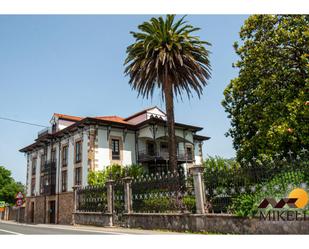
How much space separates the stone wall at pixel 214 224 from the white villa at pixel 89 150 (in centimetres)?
1314

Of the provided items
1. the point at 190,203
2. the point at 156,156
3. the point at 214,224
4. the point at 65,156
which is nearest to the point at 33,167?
the point at 65,156

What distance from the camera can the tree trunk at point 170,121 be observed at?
2061 cm

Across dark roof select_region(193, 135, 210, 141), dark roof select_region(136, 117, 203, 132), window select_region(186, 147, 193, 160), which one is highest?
dark roof select_region(136, 117, 203, 132)

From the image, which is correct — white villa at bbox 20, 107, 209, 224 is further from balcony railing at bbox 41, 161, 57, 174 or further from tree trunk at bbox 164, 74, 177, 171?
tree trunk at bbox 164, 74, 177, 171

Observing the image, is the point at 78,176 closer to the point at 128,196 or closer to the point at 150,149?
the point at 150,149

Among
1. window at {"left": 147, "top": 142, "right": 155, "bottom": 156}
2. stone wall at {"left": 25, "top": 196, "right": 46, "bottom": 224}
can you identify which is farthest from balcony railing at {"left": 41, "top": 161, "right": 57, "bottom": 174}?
window at {"left": 147, "top": 142, "right": 155, "bottom": 156}

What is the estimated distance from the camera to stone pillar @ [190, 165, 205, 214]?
12289mm

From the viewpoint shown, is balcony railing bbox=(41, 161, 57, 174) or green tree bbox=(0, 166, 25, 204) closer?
balcony railing bbox=(41, 161, 57, 174)

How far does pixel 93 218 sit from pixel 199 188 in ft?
30.6

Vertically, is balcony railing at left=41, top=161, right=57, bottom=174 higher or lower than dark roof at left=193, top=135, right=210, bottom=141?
lower

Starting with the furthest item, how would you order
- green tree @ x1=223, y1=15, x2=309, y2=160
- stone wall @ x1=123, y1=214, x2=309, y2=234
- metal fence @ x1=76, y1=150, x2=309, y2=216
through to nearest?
green tree @ x1=223, y1=15, x2=309, y2=160 < metal fence @ x1=76, y1=150, x2=309, y2=216 < stone wall @ x1=123, y1=214, x2=309, y2=234

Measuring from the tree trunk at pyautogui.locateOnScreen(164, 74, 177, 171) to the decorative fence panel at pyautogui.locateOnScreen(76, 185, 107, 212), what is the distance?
482 cm

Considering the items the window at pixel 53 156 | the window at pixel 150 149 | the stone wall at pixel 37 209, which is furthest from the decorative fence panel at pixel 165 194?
the stone wall at pixel 37 209

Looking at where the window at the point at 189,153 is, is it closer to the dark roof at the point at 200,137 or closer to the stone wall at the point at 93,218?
the dark roof at the point at 200,137
